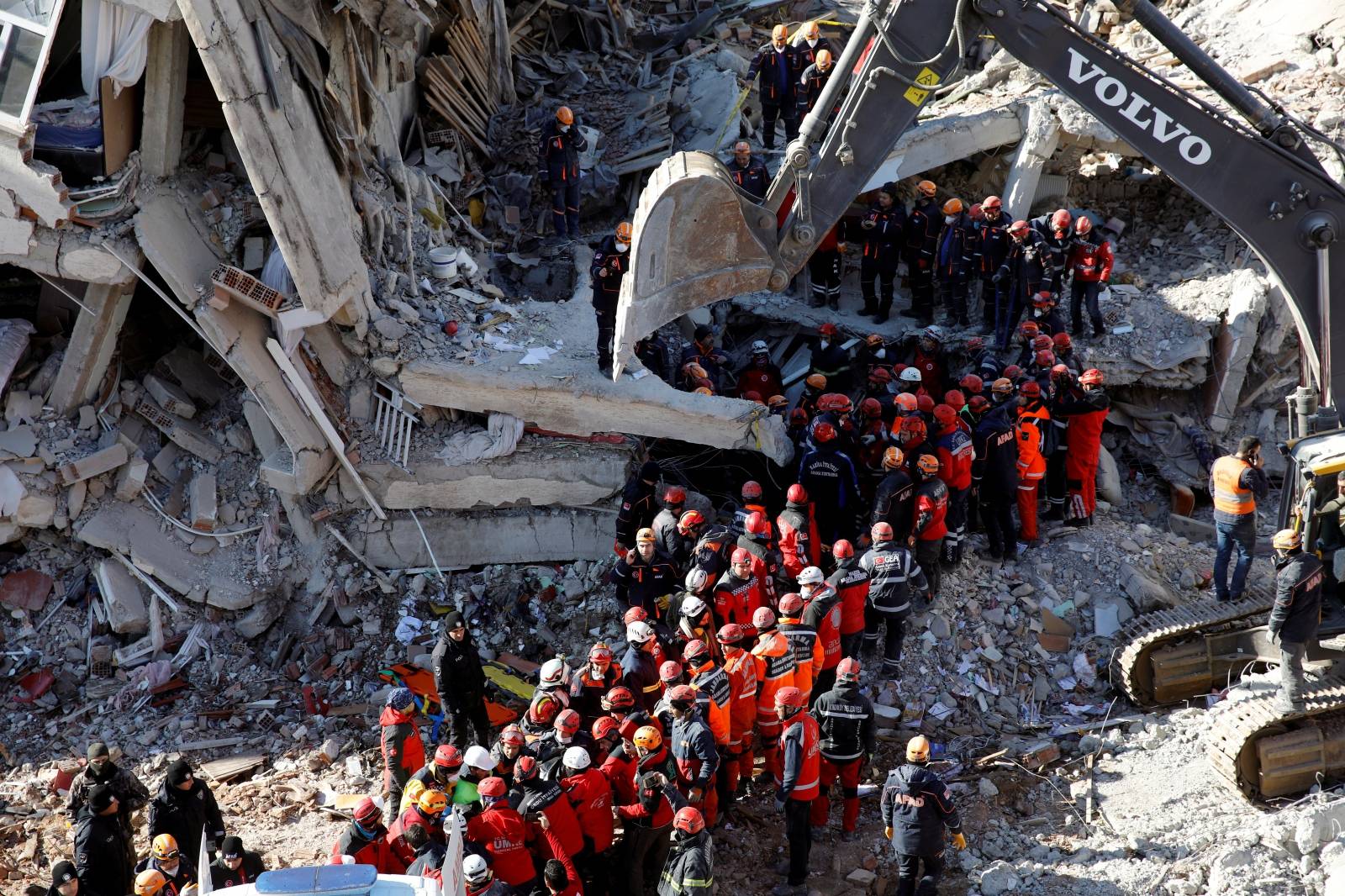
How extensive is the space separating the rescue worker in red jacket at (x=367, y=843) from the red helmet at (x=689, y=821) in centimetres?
176

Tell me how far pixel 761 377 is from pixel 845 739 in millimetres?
4752

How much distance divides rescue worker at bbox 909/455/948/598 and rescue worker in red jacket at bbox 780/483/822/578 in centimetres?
91

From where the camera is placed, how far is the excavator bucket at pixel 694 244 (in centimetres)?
877

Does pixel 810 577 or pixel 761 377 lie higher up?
pixel 761 377

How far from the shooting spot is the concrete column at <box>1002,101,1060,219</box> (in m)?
14.5

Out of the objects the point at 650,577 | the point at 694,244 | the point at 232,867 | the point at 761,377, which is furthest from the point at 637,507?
the point at 232,867

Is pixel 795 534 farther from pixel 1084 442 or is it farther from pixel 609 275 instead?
pixel 1084 442

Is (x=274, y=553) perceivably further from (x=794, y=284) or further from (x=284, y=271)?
(x=794, y=284)

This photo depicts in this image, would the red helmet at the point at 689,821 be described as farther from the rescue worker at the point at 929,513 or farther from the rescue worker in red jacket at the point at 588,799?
the rescue worker at the point at 929,513

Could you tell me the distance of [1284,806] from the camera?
346 inches

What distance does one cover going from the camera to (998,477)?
11078 millimetres

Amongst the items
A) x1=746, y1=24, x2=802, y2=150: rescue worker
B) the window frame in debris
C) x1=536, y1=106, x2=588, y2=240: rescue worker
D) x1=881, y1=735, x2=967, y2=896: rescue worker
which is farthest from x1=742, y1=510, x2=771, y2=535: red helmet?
the window frame in debris

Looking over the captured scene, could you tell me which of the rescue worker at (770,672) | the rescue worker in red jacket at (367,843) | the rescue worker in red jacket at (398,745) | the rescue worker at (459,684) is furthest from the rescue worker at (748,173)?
the rescue worker in red jacket at (367,843)

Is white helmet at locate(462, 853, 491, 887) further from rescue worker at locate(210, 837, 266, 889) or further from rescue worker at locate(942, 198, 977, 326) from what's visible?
rescue worker at locate(942, 198, 977, 326)
